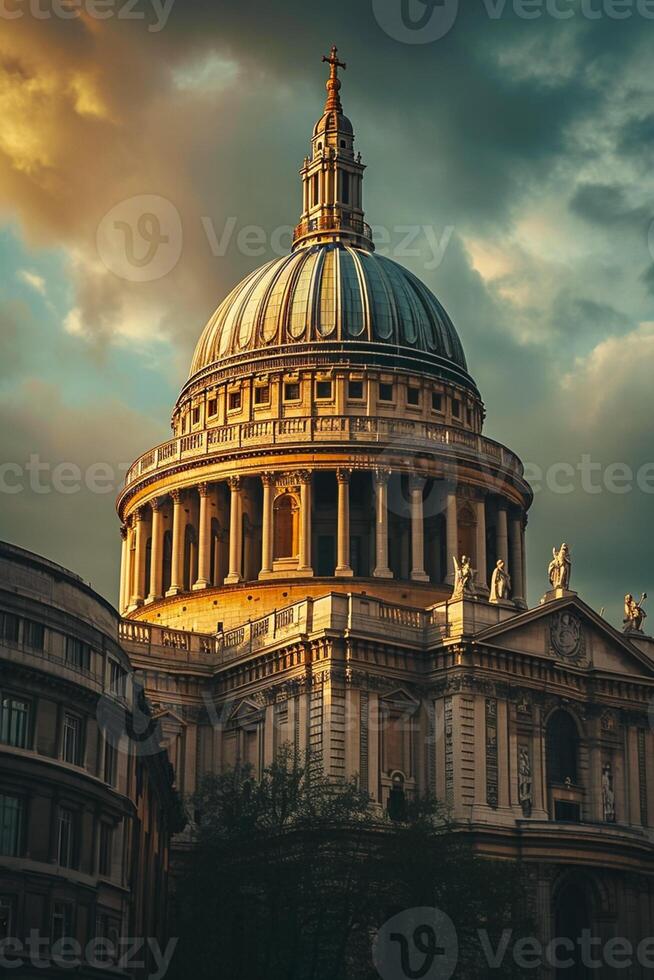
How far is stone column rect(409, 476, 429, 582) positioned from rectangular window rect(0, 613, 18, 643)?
4965 cm

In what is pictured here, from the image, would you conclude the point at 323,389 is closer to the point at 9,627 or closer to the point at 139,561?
the point at 139,561

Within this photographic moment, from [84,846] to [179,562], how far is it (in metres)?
52.8

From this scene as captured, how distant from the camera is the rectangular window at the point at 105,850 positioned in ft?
222

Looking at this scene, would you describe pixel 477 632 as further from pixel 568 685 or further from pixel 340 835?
pixel 340 835

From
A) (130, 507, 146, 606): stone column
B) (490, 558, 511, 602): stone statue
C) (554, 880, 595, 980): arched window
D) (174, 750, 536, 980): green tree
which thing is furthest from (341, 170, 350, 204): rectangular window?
(174, 750, 536, 980): green tree

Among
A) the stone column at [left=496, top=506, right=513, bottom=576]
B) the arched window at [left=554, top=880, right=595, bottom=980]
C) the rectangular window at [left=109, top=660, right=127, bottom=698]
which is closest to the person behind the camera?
the rectangular window at [left=109, top=660, right=127, bottom=698]

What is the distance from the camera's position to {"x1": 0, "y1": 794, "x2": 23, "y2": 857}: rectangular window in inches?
2420

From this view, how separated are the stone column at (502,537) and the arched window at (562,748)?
2158 cm

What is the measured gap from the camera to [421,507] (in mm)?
113875

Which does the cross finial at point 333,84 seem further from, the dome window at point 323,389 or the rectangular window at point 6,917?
the rectangular window at point 6,917

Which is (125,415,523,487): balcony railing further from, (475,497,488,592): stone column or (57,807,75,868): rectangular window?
(57,807,75,868): rectangular window

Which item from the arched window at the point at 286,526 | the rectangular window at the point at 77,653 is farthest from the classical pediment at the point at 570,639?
the rectangular window at the point at 77,653

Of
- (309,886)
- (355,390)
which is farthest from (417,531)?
(309,886)

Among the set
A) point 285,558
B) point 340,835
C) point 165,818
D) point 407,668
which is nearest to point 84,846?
point 340,835
